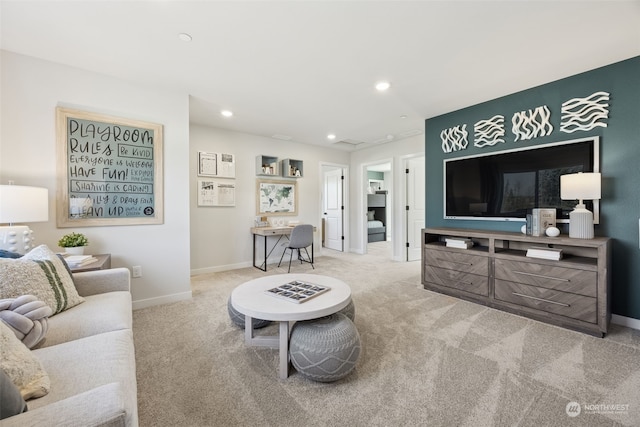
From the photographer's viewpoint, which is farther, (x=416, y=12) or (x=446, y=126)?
(x=446, y=126)

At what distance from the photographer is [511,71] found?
2.44 meters

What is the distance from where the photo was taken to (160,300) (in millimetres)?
2787

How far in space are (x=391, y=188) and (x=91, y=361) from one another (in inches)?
197

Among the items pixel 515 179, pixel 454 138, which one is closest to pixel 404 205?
pixel 454 138

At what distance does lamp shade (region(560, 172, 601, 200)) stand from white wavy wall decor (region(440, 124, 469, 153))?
1.24m

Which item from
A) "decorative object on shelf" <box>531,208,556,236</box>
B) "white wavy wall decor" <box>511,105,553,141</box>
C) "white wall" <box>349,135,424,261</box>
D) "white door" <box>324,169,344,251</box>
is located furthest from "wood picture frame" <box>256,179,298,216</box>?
"decorative object on shelf" <box>531,208,556,236</box>

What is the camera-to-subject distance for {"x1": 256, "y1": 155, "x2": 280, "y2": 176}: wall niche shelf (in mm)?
4508

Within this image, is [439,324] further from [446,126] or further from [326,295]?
[446,126]

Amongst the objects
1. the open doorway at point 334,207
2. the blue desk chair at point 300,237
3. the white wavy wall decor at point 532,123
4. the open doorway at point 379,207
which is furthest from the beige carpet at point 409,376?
the open doorway at point 379,207

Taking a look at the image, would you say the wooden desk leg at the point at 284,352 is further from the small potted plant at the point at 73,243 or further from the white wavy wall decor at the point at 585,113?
the white wavy wall decor at the point at 585,113

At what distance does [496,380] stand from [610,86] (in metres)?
2.77

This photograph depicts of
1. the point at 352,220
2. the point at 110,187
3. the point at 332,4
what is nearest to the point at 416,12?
the point at 332,4

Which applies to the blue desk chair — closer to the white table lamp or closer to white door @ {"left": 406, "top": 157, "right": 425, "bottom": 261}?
white door @ {"left": 406, "top": 157, "right": 425, "bottom": 261}

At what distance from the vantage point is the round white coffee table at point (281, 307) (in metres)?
1.58
